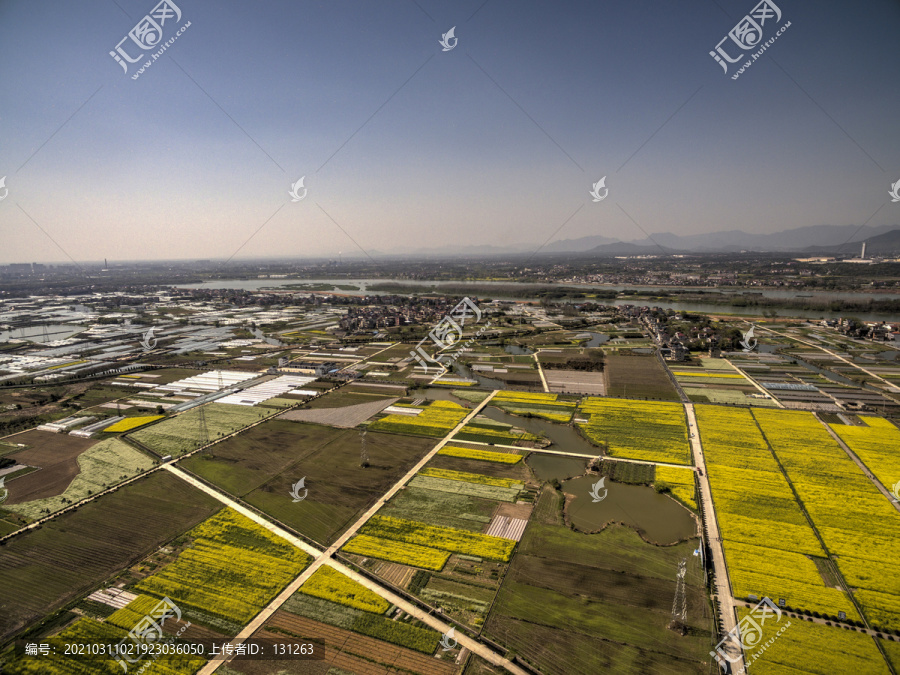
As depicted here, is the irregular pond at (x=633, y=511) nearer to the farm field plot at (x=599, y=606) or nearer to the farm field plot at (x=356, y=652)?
the farm field plot at (x=599, y=606)

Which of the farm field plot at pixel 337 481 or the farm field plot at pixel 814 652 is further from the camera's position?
the farm field plot at pixel 337 481

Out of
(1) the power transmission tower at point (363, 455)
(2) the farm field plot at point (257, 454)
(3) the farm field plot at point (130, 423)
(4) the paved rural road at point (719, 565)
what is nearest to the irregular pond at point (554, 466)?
(4) the paved rural road at point (719, 565)

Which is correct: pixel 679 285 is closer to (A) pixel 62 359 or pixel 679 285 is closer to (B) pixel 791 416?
(B) pixel 791 416

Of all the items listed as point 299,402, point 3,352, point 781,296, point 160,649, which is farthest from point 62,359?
point 781,296

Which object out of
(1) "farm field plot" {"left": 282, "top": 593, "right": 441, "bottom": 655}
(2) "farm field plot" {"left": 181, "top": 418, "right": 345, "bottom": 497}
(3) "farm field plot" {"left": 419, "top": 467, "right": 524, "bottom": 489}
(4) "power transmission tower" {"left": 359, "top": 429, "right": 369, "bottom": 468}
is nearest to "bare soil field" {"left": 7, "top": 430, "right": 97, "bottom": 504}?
(2) "farm field plot" {"left": 181, "top": 418, "right": 345, "bottom": 497}

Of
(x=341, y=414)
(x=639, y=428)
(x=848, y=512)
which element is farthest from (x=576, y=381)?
(x=848, y=512)
